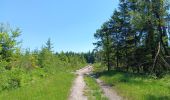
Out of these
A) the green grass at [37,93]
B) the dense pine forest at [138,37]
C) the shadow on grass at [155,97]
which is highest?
the dense pine forest at [138,37]

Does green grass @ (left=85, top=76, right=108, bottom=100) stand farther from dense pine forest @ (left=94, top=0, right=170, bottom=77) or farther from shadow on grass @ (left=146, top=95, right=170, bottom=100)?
dense pine forest @ (left=94, top=0, right=170, bottom=77)

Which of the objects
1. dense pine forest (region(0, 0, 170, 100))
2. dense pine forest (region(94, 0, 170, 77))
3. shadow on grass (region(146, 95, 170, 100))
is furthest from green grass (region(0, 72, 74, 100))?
dense pine forest (region(94, 0, 170, 77))

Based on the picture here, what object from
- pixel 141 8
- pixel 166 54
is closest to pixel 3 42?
pixel 141 8

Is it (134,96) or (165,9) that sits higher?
(165,9)

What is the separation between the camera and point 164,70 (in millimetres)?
43938

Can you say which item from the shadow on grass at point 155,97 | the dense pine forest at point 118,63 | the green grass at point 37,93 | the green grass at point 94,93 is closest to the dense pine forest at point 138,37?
the dense pine forest at point 118,63

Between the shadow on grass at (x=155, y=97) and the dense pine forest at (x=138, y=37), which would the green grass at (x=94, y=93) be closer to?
the shadow on grass at (x=155, y=97)

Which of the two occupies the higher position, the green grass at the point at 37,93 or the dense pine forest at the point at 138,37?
the dense pine forest at the point at 138,37

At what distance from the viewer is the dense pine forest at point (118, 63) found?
26.2m

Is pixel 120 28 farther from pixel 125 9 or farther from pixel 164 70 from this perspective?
pixel 164 70

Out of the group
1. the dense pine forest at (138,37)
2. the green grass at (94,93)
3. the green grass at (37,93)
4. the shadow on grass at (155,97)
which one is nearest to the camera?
the shadow on grass at (155,97)

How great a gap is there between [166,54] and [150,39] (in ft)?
19.2

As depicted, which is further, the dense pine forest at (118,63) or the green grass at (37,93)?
the dense pine forest at (118,63)

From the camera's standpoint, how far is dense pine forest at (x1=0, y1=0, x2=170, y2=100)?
26156 mm
